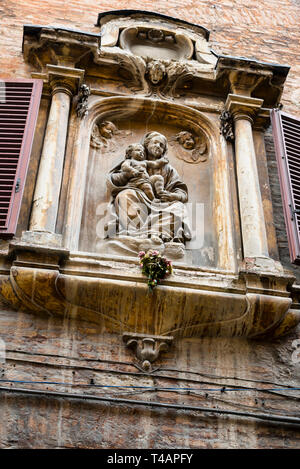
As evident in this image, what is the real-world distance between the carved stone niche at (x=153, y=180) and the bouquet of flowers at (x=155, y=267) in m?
0.44

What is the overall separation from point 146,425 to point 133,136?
13.2 feet

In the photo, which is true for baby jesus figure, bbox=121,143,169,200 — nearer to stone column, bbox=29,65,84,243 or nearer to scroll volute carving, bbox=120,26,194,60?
stone column, bbox=29,65,84,243

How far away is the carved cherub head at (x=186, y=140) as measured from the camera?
757cm

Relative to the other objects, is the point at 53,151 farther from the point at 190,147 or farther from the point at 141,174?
the point at 190,147

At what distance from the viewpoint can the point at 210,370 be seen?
5.16m

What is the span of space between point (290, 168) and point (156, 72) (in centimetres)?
223

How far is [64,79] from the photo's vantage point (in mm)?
7160

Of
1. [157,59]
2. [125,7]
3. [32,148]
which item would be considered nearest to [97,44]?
[157,59]

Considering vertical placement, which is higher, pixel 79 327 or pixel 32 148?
pixel 32 148

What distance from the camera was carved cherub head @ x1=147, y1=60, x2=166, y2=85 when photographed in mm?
7680

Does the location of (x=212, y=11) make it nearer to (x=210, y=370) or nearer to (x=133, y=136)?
(x=133, y=136)

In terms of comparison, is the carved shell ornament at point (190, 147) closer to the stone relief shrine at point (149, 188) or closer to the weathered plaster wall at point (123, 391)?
the stone relief shrine at point (149, 188)

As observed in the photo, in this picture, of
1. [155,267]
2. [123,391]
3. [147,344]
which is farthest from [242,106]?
[123,391]

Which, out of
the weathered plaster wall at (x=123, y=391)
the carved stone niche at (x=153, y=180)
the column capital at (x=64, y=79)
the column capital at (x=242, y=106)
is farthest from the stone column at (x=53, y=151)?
the column capital at (x=242, y=106)
